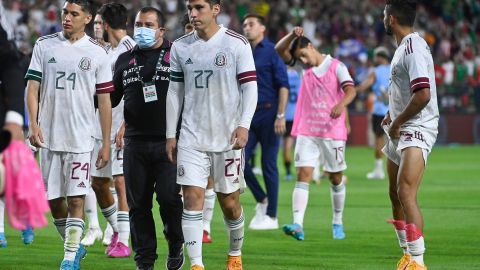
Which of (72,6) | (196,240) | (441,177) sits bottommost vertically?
(441,177)

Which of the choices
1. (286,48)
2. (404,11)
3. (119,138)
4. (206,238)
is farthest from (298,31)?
(404,11)

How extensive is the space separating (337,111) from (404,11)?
340 cm

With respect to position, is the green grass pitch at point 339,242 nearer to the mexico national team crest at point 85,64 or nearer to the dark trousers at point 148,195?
the dark trousers at point 148,195

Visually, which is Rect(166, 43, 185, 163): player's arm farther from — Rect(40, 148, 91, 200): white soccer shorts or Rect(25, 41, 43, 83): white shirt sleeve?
Rect(25, 41, 43, 83): white shirt sleeve

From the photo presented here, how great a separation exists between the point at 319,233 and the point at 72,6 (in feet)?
16.6

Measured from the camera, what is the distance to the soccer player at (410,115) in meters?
9.34

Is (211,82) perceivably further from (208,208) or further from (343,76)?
(343,76)

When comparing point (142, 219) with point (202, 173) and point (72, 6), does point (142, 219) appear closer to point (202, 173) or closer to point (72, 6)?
point (202, 173)

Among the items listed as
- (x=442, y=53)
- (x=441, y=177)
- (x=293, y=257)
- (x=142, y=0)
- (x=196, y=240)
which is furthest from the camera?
(x=442, y=53)

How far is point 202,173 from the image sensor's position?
930 cm

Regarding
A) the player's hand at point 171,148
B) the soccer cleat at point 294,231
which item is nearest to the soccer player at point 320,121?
the soccer cleat at point 294,231

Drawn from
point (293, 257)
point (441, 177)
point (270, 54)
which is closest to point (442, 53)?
point (441, 177)

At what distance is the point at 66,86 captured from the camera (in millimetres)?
9945

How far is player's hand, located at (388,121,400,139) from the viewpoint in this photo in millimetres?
9584
